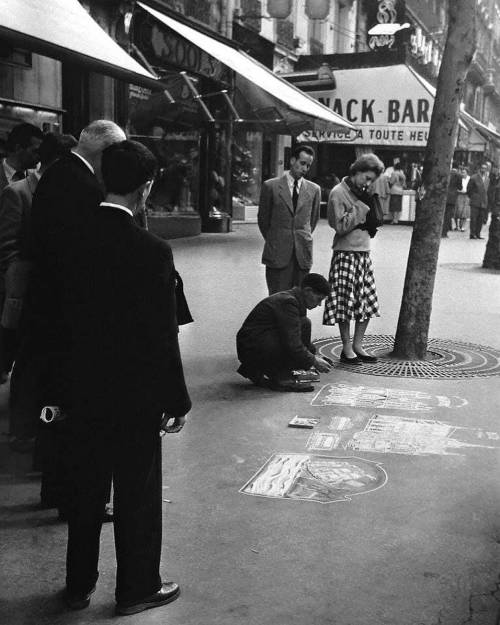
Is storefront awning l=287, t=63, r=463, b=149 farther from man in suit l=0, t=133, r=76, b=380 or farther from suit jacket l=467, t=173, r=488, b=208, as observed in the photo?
man in suit l=0, t=133, r=76, b=380

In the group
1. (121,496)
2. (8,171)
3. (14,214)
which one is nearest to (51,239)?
(121,496)

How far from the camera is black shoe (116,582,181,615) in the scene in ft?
10.5

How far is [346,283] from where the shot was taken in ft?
24.8

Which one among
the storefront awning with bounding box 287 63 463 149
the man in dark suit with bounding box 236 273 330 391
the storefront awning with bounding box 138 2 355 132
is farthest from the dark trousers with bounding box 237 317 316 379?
the storefront awning with bounding box 287 63 463 149

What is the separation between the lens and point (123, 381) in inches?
121

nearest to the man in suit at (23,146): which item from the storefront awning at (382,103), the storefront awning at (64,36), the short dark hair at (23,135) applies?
the short dark hair at (23,135)

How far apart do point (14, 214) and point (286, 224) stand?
10.3 feet

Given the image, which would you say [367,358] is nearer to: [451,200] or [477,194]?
[477,194]

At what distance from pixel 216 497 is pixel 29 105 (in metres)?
6.95

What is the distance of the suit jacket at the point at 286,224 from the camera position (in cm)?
782

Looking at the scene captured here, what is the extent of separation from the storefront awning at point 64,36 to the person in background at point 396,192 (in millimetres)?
17738

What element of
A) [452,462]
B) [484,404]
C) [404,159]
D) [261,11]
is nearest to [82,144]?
[452,462]

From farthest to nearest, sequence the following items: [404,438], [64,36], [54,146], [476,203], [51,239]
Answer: [476,203] < [64,36] < [404,438] < [54,146] < [51,239]

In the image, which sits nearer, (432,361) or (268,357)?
(268,357)
